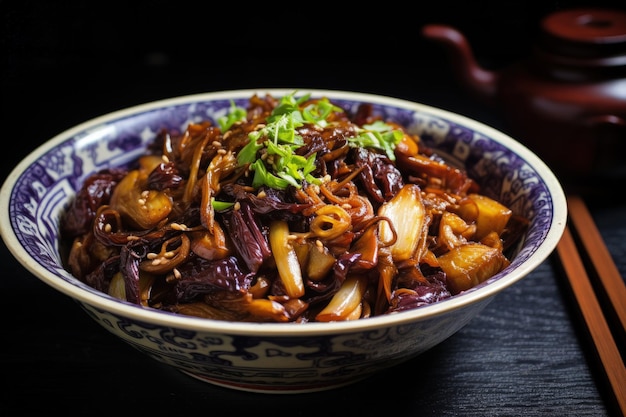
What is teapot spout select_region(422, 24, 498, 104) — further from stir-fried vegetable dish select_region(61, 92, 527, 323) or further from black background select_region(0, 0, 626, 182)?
stir-fried vegetable dish select_region(61, 92, 527, 323)

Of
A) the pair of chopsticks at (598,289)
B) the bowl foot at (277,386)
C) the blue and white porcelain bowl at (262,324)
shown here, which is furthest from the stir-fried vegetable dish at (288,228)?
the pair of chopsticks at (598,289)

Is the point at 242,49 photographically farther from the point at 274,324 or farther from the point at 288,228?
the point at 274,324

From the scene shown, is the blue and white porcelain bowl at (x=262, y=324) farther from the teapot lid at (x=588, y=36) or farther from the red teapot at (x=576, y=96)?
the teapot lid at (x=588, y=36)

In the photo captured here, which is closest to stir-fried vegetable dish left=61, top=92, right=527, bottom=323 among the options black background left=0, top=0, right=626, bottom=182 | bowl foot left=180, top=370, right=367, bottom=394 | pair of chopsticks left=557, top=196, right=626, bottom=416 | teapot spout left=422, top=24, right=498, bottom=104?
bowl foot left=180, top=370, right=367, bottom=394

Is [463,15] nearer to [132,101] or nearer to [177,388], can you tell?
A: [132,101]

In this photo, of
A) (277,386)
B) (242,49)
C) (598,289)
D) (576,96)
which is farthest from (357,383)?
(242,49)

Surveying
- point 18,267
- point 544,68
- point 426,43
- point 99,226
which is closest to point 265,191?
point 99,226
